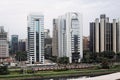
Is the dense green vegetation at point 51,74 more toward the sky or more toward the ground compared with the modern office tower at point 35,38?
more toward the ground

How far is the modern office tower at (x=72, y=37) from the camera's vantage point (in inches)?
1432

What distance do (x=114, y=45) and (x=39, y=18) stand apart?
A: 418 inches

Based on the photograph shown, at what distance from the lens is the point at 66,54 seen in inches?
1441

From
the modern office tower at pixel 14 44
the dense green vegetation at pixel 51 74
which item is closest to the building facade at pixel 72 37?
the dense green vegetation at pixel 51 74

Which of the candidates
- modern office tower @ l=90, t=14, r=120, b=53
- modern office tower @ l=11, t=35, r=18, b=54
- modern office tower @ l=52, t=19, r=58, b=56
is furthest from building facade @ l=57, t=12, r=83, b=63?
modern office tower @ l=11, t=35, r=18, b=54

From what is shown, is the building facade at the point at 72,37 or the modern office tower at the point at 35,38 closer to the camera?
the modern office tower at the point at 35,38

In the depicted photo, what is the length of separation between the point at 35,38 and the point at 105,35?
965cm

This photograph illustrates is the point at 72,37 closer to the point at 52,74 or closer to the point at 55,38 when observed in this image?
the point at 55,38

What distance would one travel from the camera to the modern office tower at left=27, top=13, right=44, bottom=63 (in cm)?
3500

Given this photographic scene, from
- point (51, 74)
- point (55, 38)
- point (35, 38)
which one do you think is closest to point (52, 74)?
point (51, 74)

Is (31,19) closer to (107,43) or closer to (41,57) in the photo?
(41,57)

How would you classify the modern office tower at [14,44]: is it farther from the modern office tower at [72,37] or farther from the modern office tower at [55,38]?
the modern office tower at [72,37]

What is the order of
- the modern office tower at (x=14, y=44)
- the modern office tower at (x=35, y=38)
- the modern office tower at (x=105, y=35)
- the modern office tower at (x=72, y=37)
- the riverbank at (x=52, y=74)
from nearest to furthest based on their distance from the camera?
the riverbank at (x=52, y=74) → the modern office tower at (x=35, y=38) → the modern office tower at (x=72, y=37) → the modern office tower at (x=105, y=35) → the modern office tower at (x=14, y=44)

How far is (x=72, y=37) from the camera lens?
1438 inches
